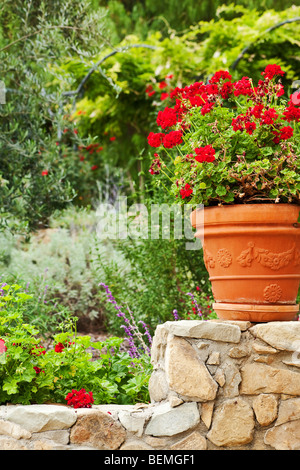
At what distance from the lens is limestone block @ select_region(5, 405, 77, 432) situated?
2.16 m

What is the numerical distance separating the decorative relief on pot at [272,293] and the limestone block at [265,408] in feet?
1.25

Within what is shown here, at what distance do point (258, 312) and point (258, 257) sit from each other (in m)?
0.23

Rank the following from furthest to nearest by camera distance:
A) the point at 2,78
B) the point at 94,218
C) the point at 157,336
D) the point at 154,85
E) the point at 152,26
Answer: the point at 152,26
the point at 94,218
the point at 154,85
the point at 2,78
the point at 157,336

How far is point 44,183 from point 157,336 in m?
2.35

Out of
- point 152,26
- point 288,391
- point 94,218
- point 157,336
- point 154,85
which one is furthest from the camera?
point 152,26

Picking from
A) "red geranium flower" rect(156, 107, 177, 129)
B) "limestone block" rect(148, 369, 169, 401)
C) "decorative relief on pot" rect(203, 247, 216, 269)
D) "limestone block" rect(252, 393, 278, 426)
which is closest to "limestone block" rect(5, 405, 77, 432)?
"limestone block" rect(148, 369, 169, 401)

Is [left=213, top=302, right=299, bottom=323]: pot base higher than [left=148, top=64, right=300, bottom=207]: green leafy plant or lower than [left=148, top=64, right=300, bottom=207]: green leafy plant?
lower

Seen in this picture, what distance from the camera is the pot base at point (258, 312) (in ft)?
7.44

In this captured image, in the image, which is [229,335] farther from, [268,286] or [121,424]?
[121,424]

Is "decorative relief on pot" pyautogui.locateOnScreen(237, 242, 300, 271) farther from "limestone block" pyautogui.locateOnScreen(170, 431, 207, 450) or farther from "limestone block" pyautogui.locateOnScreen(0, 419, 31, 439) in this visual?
"limestone block" pyautogui.locateOnScreen(0, 419, 31, 439)

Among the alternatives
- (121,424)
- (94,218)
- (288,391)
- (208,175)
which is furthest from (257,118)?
(94,218)

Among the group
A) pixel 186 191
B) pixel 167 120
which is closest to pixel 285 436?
pixel 186 191

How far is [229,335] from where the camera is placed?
2213 mm

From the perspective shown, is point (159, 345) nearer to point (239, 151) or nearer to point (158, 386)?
point (158, 386)
